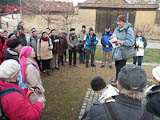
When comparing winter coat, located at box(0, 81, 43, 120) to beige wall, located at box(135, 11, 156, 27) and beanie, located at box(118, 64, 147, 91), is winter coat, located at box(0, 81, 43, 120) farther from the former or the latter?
beige wall, located at box(135, 11, 156, 27)

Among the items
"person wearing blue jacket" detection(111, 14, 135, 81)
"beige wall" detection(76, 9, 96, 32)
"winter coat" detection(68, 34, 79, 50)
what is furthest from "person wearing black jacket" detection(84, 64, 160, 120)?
"beige wall" detection(76, 9, 96, 32)

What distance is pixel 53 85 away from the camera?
18.1ft

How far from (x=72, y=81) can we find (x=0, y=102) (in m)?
4.25

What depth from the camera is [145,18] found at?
18.2 meters

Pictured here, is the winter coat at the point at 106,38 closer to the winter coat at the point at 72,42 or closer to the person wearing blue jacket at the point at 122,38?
the winter coat at the point at 72,42

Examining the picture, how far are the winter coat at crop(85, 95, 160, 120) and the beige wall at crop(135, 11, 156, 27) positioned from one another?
19.1m

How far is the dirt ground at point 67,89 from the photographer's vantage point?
3.93 meters

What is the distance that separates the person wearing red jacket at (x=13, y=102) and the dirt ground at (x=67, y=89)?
189cm

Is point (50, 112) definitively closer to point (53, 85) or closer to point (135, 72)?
point (53, 85)

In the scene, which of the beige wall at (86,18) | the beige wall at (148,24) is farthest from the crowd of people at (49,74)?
the beige wall at (148,24)

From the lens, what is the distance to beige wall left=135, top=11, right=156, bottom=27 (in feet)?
59.0

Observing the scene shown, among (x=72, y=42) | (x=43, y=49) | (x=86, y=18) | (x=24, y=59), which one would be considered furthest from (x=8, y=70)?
(x=86, y=18)

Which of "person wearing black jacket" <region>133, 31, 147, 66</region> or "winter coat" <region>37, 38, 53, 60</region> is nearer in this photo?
"winter coat" <region>37, 38, 53, 60</region>

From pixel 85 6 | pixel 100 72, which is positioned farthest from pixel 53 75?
pixel 85 6
